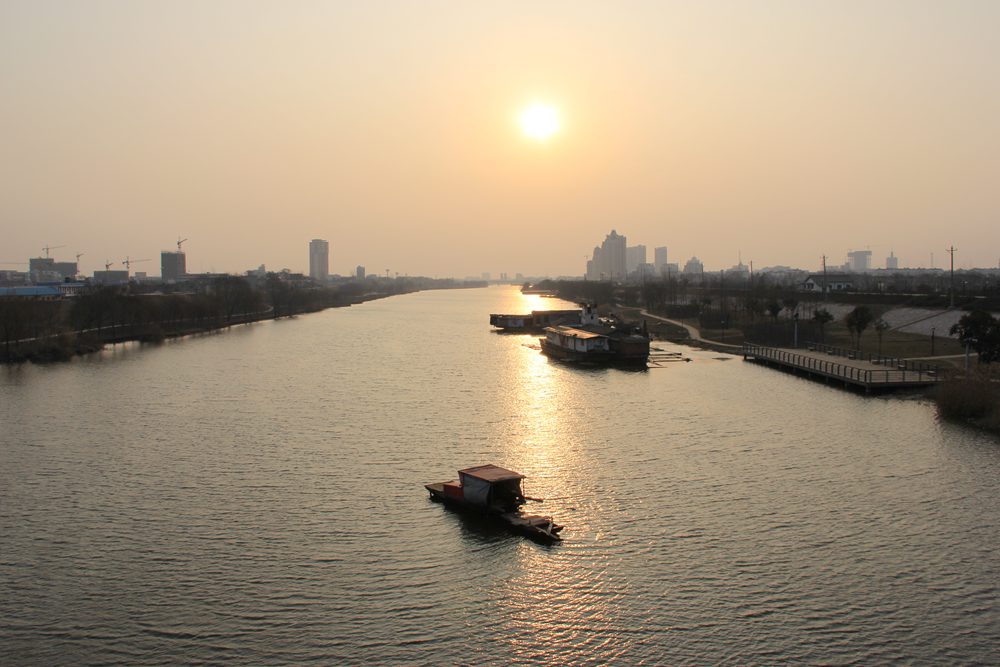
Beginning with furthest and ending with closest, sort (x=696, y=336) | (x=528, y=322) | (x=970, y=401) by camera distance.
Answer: (x=528, y=322) → (x=696, y=336) → (x=970, y=401)

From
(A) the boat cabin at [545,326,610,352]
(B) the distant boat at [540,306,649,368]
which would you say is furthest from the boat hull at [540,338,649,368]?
(A) the boat cabin at [545,326,610,352]

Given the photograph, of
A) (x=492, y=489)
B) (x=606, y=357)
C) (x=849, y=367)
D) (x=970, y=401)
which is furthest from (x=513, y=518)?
(x=606, y=357)

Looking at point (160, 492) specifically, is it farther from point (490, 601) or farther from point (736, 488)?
point (736, 488)

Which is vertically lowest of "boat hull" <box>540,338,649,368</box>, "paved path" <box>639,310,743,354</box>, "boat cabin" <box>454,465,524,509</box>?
"boat cabin" <box>454,465,524,509</box>

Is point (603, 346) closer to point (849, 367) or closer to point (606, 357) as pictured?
point (606, 357)

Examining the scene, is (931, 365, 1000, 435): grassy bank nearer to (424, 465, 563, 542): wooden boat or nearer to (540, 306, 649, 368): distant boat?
(424, 465, 563, 542): wooden boat

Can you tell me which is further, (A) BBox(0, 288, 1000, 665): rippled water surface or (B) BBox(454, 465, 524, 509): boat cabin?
(B) BBox(454, 465, 524, 509): boat cabin
